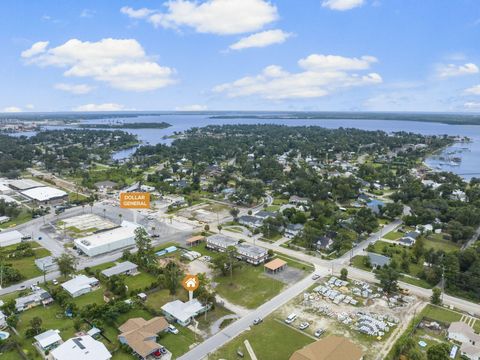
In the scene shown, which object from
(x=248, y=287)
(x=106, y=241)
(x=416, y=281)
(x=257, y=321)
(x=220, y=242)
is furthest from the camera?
(x=106, y=241)

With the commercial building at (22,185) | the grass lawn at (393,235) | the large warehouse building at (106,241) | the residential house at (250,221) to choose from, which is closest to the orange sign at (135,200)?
the large warehouse building at (106,241)

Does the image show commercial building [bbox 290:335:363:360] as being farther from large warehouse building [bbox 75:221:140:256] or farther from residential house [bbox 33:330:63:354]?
large warehouse building [bbox 75:221:140:256]

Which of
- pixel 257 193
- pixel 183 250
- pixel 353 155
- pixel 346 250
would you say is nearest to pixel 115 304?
pixel 183 250

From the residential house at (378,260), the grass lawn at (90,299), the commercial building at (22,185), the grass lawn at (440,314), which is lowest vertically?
the grass lawn at (90,299)

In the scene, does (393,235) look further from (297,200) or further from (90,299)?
(90,299)

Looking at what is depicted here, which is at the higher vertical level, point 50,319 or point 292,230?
point 292,230

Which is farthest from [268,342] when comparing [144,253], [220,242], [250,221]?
[250,221]

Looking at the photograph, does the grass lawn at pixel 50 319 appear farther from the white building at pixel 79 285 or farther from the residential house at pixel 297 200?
the residential house at pixel 297 200
